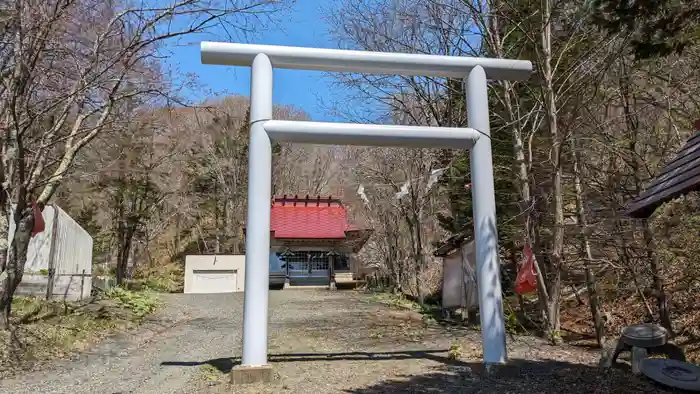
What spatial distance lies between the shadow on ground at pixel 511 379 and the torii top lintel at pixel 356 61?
13.4ft

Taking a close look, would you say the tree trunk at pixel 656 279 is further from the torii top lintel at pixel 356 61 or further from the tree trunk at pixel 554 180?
the torii top lintel at pixel 356 61

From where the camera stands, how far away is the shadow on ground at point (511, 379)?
211 inches

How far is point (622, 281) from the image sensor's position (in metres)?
8.99

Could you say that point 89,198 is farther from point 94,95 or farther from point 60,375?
point 60,375

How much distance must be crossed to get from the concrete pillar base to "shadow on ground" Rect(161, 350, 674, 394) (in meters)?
0.96

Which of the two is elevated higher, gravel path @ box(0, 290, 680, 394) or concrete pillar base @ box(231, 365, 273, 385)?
concrete pillar base @ box(231, 365, 273, 385)

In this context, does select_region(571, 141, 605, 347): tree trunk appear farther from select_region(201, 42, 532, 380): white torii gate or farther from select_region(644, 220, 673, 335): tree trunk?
select_region(201, 42, 532, 380): white torii gate

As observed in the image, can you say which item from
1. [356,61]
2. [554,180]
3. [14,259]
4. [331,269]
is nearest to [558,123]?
[554,180]

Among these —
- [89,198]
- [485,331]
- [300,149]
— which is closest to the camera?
[485,331]

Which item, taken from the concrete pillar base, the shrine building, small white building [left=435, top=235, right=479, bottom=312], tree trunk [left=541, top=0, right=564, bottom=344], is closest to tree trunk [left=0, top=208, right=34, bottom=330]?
the concrete pillar base

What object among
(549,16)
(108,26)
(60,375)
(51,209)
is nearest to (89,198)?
(51,209)

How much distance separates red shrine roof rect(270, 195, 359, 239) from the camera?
2458 cm

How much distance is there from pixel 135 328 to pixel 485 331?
813 centimetres

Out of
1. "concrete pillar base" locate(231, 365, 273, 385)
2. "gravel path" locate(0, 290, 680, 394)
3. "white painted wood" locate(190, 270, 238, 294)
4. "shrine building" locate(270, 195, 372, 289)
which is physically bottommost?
"gravel path" locate(0, 290, 680, 394)
